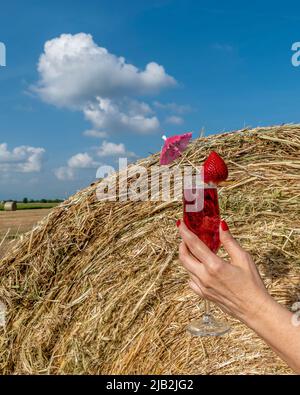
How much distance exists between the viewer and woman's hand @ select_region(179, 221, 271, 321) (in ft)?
3.96

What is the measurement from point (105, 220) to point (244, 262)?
1700 millimetres

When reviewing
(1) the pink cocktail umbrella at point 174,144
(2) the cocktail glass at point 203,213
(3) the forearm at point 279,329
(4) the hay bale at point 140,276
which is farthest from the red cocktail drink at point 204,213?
(4) the hay bale at point 140,276

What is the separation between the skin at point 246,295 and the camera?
115 centimetres

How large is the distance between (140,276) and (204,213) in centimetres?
99

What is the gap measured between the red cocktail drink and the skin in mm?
382

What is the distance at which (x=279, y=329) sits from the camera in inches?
45.6

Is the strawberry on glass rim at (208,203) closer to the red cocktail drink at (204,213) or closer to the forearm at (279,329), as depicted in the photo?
the red cocktail drink at (204,213)

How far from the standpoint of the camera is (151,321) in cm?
250

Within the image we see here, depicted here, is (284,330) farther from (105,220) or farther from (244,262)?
(105,220)

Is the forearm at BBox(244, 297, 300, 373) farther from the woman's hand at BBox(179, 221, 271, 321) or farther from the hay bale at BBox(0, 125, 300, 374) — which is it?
the hay bale at BBox(0, 125, 300, 374)
